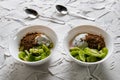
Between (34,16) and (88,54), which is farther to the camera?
(34,16)

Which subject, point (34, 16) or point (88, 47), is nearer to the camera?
point (88, 47)

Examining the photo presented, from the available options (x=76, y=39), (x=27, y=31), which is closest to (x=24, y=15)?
(x=27, y=31)

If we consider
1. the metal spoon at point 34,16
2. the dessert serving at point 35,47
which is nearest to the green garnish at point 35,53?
the dessert serving at point 35,47

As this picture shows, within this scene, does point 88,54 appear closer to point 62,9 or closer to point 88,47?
point 88,47

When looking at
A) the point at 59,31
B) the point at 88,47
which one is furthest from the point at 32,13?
the point at 88,47

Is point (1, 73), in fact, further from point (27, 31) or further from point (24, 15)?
point (24, 15)

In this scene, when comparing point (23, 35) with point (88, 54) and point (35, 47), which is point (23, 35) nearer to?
point (35, 47)

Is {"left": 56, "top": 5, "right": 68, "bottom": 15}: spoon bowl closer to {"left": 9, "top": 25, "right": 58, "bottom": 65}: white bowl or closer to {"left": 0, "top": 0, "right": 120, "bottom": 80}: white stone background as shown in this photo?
{"left": 0, "top": 0, "right": 120, "bottom": 80}: white stone background

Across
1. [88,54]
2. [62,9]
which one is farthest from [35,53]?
[62,9]

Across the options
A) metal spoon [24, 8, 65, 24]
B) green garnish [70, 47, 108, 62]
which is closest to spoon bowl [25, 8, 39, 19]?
metal spoon [24, 8, 65, 24]
